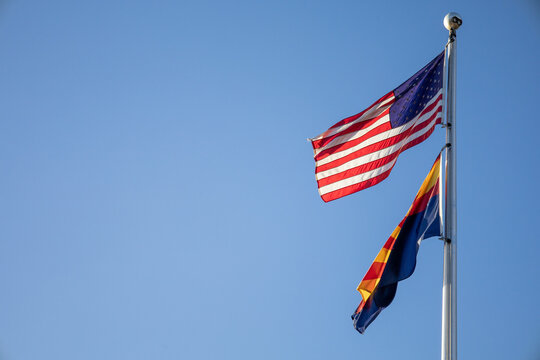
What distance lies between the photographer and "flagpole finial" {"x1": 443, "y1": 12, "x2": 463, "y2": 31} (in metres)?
16.7

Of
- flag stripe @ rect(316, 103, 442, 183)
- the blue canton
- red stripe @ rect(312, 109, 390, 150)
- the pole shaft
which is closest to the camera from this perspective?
the pole shaft

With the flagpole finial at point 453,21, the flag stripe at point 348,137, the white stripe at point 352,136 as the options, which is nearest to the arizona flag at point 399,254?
the flag stripe at point 348,137

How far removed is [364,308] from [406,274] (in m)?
1.17

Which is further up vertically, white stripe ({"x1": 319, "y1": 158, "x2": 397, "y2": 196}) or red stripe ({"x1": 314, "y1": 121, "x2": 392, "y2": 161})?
red stripe ({"x1": 314, "y1": 121, "x2": 392, "y2": 161})

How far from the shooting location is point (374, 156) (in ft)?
55.7

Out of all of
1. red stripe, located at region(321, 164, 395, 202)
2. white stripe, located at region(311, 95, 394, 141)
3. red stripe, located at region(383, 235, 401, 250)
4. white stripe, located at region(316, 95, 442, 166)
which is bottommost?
red stripe, located at region(383, 235, 401, 250)

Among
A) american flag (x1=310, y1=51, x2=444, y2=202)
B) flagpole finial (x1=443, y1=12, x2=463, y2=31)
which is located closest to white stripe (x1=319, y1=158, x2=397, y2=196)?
american flag (x1=310, y1=51, x2=444, y2=202)

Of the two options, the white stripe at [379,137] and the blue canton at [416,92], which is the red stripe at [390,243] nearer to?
the white stripe at [379,137]

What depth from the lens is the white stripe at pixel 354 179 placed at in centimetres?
1666

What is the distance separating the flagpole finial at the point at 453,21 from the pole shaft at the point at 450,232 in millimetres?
175

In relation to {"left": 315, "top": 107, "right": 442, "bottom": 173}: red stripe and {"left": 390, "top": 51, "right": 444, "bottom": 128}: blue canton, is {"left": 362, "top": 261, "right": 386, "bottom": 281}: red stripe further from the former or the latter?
{"left": 390, "top": 51, "right": 444, "bottom": 128}: blue canton

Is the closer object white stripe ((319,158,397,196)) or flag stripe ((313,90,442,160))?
flag stripe ((313,90,442,160))

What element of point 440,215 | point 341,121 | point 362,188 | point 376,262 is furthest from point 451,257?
point 341,121

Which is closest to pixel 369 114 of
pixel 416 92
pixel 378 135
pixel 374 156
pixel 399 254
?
pixel 378 135
